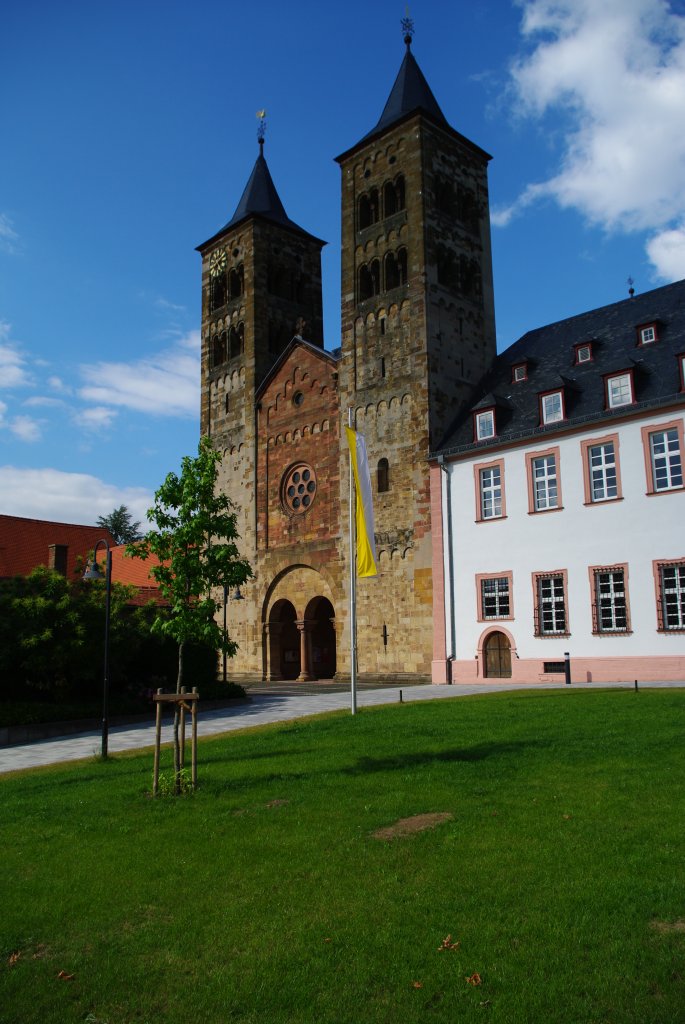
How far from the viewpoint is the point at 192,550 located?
42.6 ft

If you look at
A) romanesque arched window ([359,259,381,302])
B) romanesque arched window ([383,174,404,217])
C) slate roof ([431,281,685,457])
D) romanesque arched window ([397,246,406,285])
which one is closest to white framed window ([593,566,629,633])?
slate roof ([431,281,685,457])

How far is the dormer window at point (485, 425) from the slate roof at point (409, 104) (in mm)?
15277

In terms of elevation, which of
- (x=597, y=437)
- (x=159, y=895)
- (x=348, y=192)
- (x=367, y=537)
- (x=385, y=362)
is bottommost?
(x=159, y=895)

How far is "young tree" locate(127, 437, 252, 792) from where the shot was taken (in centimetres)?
1266

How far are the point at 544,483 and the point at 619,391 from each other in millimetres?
4052

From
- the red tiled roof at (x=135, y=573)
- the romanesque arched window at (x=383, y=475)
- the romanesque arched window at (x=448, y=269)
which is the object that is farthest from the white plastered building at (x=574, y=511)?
the red tiled roof at (x=135, y=573)

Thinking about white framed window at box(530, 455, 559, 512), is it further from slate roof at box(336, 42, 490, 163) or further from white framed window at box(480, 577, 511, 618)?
slate roof at box(336, 42, 490, 163)

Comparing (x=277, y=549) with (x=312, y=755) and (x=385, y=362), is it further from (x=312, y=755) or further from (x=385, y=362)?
(x=312, y=755)

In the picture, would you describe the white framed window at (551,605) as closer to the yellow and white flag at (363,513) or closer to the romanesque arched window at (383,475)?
the romanesque arched window at (383,475)

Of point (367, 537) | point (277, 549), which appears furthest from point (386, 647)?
point (367, 537)

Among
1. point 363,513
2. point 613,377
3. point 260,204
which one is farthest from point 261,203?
point 363,513

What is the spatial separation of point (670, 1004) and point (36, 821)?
27.4ft

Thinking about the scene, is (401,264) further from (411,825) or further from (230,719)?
(411,825)

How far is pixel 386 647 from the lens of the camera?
34906mm
